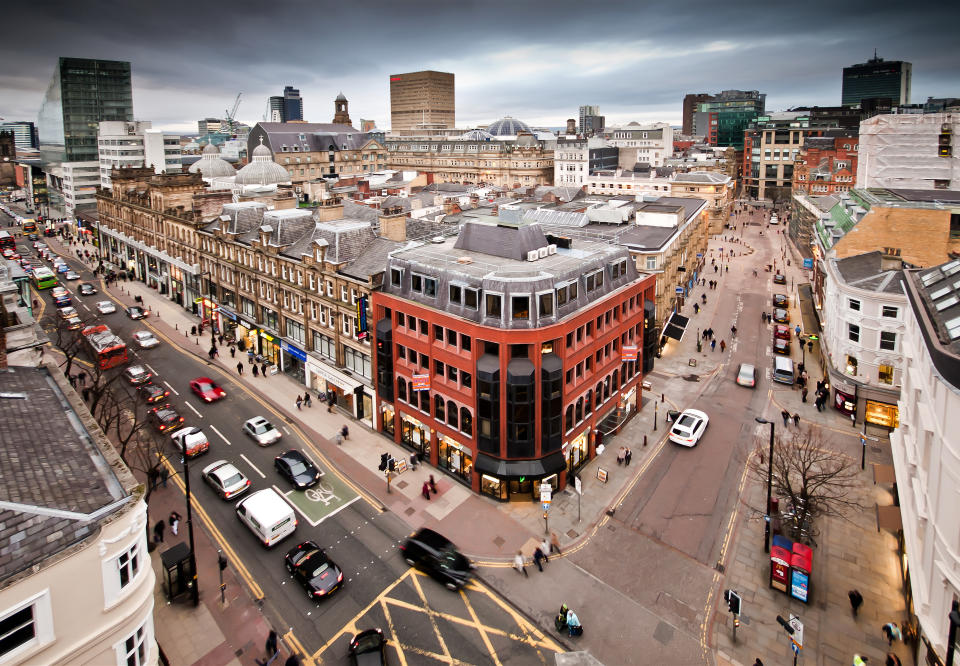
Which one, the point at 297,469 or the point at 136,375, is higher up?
the point at 136,375

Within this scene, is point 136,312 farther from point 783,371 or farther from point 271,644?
point 783,371

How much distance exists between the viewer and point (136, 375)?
5088cm

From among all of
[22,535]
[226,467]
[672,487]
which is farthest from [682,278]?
[22,535]

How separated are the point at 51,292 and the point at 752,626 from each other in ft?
295

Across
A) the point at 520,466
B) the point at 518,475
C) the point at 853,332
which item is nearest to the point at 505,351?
the point at 520,466

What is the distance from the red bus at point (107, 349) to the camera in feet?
174

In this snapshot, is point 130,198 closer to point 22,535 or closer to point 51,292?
point 51,292

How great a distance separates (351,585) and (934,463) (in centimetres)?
2655

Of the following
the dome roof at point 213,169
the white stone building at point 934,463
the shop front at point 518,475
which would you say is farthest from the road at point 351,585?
the dome roof at point 213,169

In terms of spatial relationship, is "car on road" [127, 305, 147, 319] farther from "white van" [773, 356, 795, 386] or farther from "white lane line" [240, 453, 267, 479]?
"white van" [773, 356, 795, 386]

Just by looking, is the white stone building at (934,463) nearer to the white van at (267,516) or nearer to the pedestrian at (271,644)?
the pedestrian at (271,644)

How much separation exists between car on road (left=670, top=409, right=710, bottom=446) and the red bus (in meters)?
51.8

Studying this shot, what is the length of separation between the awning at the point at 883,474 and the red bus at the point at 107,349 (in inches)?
2505

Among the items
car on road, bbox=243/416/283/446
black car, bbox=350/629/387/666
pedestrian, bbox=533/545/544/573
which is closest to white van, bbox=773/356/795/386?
pedestrian, bbox=533/545/544/573
